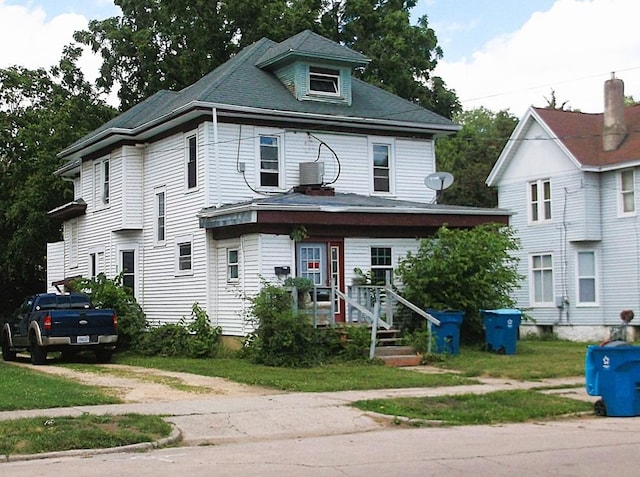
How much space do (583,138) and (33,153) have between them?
78.9 feet

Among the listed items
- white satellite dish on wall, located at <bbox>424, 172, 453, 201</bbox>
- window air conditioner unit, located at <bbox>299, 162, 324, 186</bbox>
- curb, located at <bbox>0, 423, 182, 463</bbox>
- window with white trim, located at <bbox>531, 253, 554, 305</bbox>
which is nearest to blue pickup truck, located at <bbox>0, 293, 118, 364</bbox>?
window air conditioner unit, located at <bbox>299, 162, 324, 186</bbox>

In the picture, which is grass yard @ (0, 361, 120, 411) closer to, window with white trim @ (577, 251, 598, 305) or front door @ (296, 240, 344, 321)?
front door @ (296, 240, 344, 321)

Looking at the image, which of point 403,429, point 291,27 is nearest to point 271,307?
point 403,429

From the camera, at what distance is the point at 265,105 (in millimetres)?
26391

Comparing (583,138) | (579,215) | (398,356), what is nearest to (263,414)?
(398,356)

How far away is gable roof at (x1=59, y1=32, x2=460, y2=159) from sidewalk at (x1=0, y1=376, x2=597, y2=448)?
1162cm

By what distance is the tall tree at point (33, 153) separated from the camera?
41.3m

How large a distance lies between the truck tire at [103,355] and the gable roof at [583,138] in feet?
57.7

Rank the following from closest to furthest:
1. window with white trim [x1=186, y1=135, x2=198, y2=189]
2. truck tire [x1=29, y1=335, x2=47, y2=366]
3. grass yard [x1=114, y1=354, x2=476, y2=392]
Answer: grass yard [x1=114, y1=354, x2=476, y2=392] → truck tire [x1=29, y1=335, x2=47, y2=366] → window with white trim [x1=186, y1=135, x2=198, y2=189]

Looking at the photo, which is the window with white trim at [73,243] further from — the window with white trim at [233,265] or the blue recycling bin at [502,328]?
the blue recycling bin at [502,328]

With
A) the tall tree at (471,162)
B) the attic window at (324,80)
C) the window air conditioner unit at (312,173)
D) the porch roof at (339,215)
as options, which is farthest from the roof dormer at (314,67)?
the tall tree at (471,162)

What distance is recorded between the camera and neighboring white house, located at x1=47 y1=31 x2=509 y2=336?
24.0 m

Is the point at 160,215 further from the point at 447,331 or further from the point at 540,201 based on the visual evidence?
the point at 540,201

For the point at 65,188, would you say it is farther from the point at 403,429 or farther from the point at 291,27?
the point at 403,429
